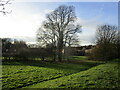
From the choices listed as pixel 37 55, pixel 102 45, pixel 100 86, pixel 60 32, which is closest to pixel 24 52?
pixel 37 55

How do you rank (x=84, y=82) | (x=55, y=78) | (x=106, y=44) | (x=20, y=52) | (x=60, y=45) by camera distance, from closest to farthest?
(x=84, y=82) < (x=55, y=78) < (x=20, y=52) < (x=60, y=45) < (x=106, y=44)

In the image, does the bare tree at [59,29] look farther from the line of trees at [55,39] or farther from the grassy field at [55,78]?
the grassy field at [55,78]

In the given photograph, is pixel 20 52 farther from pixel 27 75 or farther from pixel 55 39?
pixel 27 75

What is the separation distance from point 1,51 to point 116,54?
31.0 metres

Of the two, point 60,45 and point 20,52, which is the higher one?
point 60,45

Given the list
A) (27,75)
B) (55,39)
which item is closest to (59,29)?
(55,39)

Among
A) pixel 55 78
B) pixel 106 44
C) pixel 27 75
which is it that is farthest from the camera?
pixel 106 44

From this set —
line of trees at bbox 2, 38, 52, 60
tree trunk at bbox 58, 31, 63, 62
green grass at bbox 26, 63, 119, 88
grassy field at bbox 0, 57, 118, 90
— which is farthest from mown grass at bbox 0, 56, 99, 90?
tree trunk at bbox 58, 31, 63, 62

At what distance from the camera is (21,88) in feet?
28.8

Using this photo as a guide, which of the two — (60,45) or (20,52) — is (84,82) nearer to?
(20,52)

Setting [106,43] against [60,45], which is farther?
[106,43]

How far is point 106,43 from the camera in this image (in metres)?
35.6

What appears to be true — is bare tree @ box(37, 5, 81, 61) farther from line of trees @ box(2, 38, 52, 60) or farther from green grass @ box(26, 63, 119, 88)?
green grass @ box(26, 63, 119, 88)

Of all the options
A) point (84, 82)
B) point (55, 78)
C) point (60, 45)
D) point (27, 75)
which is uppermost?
point (60, 45)
